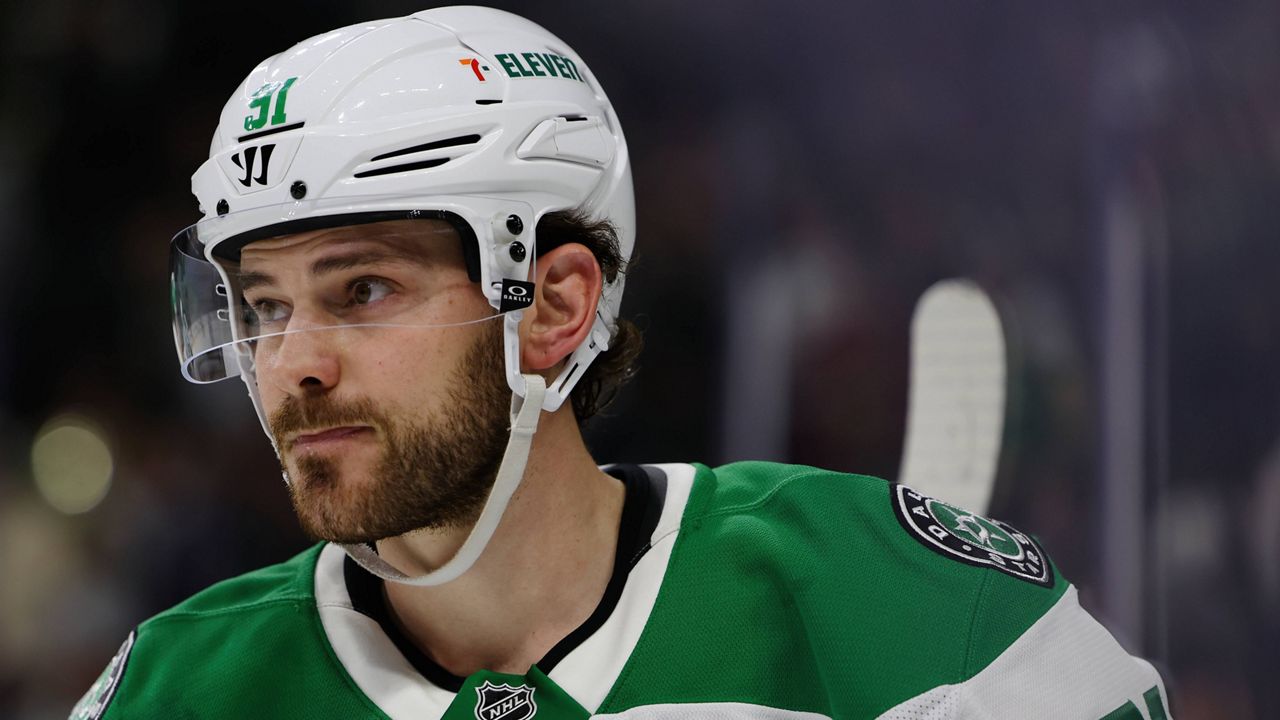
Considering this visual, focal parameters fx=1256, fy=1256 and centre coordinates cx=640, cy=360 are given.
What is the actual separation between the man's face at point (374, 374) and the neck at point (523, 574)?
0.10 meters

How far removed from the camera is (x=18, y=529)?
9.53 ft

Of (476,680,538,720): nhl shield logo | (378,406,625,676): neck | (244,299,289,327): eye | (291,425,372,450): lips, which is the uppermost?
(244,299,289,327): eye

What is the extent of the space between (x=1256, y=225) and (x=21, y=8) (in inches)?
104

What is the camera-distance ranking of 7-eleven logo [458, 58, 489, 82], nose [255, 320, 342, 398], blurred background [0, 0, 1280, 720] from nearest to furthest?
nose [255, 320, 342, 398] → 7-eleven logo [458, 58, 489, 82] → blurred background [0, 0, 1280, 720]

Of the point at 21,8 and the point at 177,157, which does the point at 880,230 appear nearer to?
the point at 177,157

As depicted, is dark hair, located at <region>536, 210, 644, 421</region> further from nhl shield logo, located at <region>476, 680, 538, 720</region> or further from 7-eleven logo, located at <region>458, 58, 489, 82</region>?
nhl shield logo, located at <region>476, 680, 538, 720</region>

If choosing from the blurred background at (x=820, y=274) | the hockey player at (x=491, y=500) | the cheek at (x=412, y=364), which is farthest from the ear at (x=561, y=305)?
the blurred background at (x=820, y=274)

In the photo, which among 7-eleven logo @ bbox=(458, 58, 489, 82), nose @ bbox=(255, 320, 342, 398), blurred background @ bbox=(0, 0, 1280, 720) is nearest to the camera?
nose @ bbox=(255, 320, 342, 398)

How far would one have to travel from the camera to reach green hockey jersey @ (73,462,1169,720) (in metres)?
1.29

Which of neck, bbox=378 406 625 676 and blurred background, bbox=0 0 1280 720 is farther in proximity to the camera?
blurred background, bbox=0 0 1280 720

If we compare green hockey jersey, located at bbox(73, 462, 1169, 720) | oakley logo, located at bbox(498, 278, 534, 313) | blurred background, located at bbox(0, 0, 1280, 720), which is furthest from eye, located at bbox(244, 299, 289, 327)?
blurred background, located at bbox(0, 0, 1280, 720)

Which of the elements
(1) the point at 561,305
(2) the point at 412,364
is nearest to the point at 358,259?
(2) the point at 412,364

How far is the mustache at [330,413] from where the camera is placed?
48.4 inches

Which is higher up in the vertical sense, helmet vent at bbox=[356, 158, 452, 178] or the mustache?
helmet vent at bbox=[356, 158, 452, 178]
